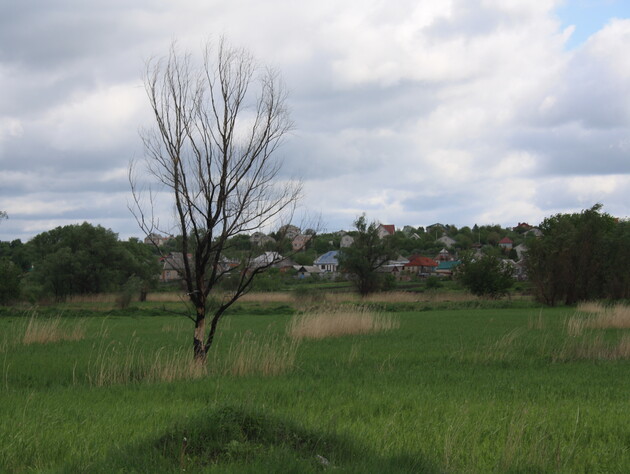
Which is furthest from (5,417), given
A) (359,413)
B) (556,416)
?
(556,416)

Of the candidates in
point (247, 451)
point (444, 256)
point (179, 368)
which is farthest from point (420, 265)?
point (247, 451)

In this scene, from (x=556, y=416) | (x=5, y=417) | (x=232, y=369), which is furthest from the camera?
(x=232, y=369)

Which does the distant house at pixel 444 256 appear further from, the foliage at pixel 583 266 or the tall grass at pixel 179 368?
the tall grass at pixel 179 368

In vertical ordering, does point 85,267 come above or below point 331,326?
above

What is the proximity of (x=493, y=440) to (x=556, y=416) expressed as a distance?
5.56ft

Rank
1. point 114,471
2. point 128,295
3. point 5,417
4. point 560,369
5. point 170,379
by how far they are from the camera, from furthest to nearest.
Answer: point 128,295 → point 560,369 → point 170,379 → point 5,417 → point 114,471

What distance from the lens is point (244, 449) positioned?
5.74 meters

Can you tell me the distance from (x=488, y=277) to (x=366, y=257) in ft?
40.9

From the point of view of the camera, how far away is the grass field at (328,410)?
5.87 metres

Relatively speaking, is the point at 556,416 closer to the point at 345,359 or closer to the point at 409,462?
the point at 409,462

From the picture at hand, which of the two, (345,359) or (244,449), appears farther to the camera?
(345,359)

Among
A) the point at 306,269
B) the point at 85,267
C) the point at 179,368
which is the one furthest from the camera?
the point at 306,269

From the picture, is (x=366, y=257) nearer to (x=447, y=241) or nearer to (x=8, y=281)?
(x=8, y=281)

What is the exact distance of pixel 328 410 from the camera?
27.8ft
